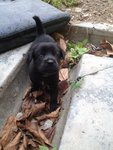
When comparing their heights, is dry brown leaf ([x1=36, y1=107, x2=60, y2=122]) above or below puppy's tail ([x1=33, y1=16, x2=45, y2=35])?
below

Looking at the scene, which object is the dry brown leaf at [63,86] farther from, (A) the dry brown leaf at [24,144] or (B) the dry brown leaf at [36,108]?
(A) the dry brown leaf at [24,144]

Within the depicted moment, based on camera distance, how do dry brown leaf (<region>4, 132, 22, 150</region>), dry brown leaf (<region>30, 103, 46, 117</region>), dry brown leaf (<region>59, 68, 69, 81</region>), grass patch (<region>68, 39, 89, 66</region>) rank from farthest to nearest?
grass patch (<region>68, 39, 89, 66</region>), dry brown leaf (<region>59, 68, 69, 81</region>), dry brown leaf (<region>30, 103, 46, 117</region>), dry brown leaf (<region>4, 132, 22, 150</region>)

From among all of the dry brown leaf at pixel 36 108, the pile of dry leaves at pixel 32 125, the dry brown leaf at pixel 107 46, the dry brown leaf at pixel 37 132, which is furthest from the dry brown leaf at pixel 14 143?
the dry brown leaf at pixel 107 46

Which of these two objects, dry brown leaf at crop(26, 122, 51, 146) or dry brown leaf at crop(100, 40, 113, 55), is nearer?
dry brown leaf at crop(26, 122, 51, 146)

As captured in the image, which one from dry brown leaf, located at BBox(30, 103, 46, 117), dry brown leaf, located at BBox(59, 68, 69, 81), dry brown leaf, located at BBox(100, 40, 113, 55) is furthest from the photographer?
dry brown leaf, located at BBox(100, 40, 113, 55)

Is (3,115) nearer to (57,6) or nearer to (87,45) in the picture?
(87,45)

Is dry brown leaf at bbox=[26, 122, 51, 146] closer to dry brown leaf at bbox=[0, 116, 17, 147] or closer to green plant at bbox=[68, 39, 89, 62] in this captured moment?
dry brown leaf at bbox=[0, 116, 17, 147]

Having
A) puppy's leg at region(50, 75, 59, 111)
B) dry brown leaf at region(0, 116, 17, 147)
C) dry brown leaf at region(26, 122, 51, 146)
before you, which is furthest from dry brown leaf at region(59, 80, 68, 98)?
dry brown leaf at region(0, 116, 17, 147)

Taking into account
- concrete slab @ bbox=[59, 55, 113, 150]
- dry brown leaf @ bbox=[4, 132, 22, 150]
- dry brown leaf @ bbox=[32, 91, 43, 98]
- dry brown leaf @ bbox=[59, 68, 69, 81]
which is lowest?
dry brown leaf @ bbox=[32, 91, 43, 98]
